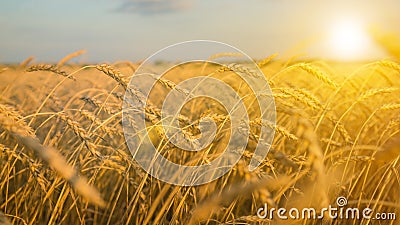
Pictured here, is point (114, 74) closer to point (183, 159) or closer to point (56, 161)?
point (56, 161)

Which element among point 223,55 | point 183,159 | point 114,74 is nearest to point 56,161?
point 114,74

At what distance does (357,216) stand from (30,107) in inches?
108

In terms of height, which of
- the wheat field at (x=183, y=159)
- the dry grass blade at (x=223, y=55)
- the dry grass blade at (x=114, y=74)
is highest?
the dry grass blade at (x=223, y=55)

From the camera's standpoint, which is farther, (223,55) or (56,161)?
(223,55)

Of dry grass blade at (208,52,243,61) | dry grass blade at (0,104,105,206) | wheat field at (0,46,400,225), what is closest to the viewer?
dry grass blade at (0,104,105,206)

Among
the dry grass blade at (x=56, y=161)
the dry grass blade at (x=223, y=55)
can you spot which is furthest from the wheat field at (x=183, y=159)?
the dry grass blade at (x=223, y=55)

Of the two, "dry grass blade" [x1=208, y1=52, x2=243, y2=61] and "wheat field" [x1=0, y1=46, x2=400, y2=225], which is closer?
"wheat field" [x1=0, y1=46, x2=400, y2=225]

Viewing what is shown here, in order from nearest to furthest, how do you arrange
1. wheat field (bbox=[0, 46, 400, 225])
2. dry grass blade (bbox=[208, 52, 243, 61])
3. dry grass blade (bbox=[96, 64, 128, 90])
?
Answer: wheat field (bbox=[0, 46, 400, 225]) → dry grass blade (bbox=[96, 64, 128, 90]) → dry grass blade (bbox=[208, 52, 243, 61])

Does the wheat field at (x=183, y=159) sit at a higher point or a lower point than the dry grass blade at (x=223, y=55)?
lower

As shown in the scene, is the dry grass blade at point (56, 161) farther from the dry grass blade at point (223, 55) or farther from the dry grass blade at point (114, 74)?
the dry grass blade at point (223, 55)

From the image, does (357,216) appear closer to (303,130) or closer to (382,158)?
(382,158)

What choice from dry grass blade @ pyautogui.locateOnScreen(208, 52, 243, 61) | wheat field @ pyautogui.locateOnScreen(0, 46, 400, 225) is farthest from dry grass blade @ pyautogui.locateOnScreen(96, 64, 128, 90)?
dry grass blade @ pyautogui.locateOnScreen(208, 52, 243, 61)

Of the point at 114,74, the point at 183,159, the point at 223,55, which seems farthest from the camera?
the point at 223,55

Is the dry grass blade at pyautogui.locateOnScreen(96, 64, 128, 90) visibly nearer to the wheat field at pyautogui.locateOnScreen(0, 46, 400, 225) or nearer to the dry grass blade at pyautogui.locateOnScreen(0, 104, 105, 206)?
the wheat field at pyautogui.locateOnScreen(0, 46, 400, 225)
